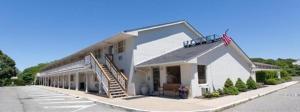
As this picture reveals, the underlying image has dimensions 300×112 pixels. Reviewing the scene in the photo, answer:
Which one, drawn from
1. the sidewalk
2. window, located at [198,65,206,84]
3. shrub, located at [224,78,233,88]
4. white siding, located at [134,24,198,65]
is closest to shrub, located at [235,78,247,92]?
shrub, located at [224,78,233,88]

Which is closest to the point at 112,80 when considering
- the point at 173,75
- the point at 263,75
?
the point at 173,75

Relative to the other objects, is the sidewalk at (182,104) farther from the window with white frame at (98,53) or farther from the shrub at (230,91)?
the window with white frame at (98,53)

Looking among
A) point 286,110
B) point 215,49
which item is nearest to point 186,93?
point 215,49

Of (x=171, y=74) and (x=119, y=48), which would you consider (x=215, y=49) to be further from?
(x=119, y=48)

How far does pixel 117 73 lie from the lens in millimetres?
20500

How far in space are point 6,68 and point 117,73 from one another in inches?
2216

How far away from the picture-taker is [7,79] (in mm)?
66500

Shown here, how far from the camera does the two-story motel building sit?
680 inches

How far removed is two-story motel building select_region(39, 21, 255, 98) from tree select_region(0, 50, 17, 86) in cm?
5111

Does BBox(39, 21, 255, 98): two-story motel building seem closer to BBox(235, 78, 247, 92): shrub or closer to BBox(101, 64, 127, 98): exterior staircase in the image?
BBox(101, 64, 127, 98): exterior staircase

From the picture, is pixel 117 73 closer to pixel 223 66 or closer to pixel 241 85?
pixel 223 66

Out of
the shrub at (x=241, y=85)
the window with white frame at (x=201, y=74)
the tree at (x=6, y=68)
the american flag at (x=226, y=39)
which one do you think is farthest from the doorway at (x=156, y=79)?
the tree at (x=6, y=68)

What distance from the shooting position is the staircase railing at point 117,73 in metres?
19.6

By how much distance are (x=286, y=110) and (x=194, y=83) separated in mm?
6532
